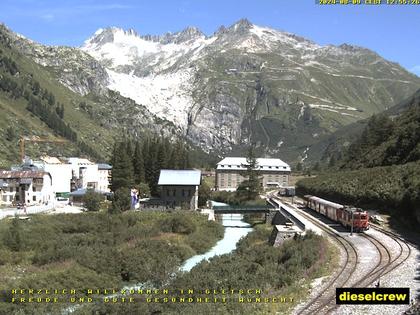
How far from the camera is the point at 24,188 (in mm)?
98750

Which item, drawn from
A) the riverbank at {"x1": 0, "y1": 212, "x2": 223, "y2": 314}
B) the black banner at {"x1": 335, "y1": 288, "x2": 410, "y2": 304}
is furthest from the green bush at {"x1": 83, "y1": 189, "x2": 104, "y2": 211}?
the black banner at {"x1": 335, "y1": 288, "x2": 410, "y2": 304}

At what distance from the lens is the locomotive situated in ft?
169

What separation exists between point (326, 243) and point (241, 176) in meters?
118

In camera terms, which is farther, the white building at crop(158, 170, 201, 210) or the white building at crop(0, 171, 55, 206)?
the white building at crop(0, 171, 55, 206)

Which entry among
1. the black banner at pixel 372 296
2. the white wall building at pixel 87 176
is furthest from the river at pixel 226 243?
the white wall building at pixel 87 176

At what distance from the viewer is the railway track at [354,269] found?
86.9 ft

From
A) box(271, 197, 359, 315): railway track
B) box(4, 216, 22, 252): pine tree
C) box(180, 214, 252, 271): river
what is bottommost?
box(180, 214, 252, 271): river

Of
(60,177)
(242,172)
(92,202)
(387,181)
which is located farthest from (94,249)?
(242,172)

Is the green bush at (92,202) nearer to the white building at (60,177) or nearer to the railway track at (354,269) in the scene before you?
the white building at (60,177)

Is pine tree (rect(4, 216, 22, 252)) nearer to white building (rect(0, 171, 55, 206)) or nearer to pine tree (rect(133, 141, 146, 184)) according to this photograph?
white building (rect(0, 171, 55, 206))

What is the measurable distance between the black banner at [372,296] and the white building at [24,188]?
82.5m

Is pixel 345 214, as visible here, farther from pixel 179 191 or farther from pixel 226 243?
pixel 179 191

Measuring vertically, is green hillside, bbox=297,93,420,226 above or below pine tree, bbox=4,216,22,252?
above

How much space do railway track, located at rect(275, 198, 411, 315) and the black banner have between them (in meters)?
0.59
